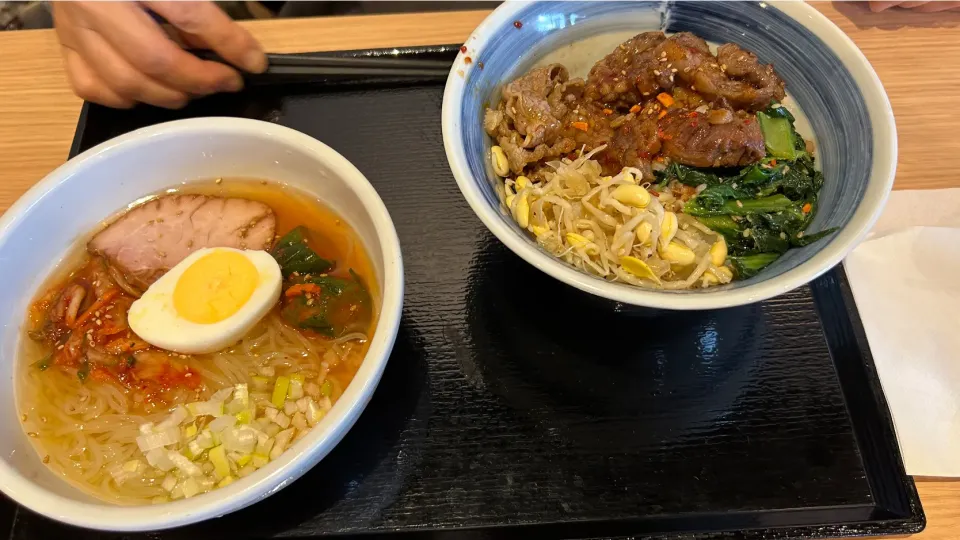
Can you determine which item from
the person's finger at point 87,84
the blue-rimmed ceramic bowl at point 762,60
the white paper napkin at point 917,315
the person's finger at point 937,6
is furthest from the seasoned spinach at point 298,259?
the person's finger at point 937,6

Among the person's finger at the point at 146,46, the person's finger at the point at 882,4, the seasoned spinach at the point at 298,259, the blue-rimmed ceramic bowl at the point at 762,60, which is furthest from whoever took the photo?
the person's finger at the point at 882,4

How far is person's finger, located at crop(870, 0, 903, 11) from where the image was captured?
7.19ft

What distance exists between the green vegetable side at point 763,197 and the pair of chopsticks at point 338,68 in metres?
0.87

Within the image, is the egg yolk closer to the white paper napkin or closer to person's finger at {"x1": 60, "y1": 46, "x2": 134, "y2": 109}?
person's finger at {"x1": 60, "y1": 46, "x2": 134, "y2": 109}

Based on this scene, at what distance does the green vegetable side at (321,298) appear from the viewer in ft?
4.90

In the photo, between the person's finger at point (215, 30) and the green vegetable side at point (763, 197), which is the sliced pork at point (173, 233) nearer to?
the person's finger at point (215, 30)

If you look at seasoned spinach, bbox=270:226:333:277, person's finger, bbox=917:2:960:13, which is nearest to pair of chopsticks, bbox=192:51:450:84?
seasoned spinach, bbox=270:226:333:277

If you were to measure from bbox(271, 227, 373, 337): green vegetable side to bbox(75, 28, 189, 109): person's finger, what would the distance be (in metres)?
0.79

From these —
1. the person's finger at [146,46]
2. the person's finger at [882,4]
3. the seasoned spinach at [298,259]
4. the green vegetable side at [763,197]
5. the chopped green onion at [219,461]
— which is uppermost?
the person's finger at [882,4]

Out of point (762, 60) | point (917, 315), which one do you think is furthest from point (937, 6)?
point (917, 315)

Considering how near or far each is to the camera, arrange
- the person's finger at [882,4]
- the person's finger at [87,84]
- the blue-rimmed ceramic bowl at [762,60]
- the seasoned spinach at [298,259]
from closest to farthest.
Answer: the blue-rimmed ceramic bowl at [762,60] < the seasoned spinach at [298,259] < the person's finger at [87,84] < the person's finger at [882,4]

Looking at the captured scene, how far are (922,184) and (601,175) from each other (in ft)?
3.50

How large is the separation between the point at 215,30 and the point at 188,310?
897mm

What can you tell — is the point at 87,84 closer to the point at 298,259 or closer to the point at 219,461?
the point at 298,259
